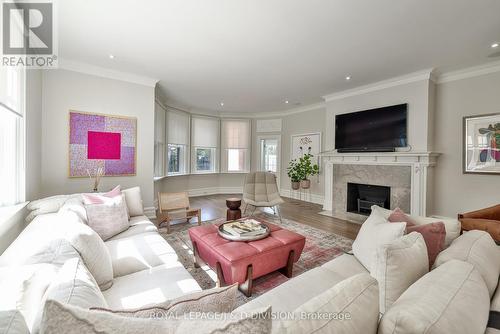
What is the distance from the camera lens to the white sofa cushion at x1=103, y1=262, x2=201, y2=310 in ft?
4.09

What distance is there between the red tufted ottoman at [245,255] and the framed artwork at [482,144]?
3412 millimetres

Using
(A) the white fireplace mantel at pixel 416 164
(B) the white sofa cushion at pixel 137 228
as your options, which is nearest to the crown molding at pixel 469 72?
(A) the white fireplace mantel at pixel 416 164

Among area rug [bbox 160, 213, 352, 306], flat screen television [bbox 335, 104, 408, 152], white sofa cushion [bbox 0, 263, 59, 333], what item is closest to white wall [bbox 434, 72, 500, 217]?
flat screen television [bbox 335, 104, 408, 152]

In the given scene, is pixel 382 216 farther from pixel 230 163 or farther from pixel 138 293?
pixel 230 163

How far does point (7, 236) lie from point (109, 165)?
1932 millimetres

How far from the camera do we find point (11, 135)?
211 cm

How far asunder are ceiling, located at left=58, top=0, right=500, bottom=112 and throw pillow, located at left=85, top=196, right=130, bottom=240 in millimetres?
2011

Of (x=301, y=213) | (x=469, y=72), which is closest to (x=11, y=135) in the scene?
(x=301, y=213)

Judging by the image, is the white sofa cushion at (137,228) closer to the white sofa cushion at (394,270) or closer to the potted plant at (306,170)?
the white sofa cushion at (394,270)

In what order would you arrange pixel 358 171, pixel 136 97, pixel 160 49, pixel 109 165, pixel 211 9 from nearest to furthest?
pixel 211 9, pixel 160 49, pixel 109 165, pixel 136 97, pixel 358 171

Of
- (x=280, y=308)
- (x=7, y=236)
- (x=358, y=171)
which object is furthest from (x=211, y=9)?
(x=358, y=171)

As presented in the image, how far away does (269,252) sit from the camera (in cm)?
198

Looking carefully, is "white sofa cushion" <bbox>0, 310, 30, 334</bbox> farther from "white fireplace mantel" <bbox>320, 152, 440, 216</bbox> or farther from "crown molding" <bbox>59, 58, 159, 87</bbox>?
"white fireplace mantel" <bbox>320, 152, 440, 216</bbox>

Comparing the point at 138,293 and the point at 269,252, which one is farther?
the point at 269,252
